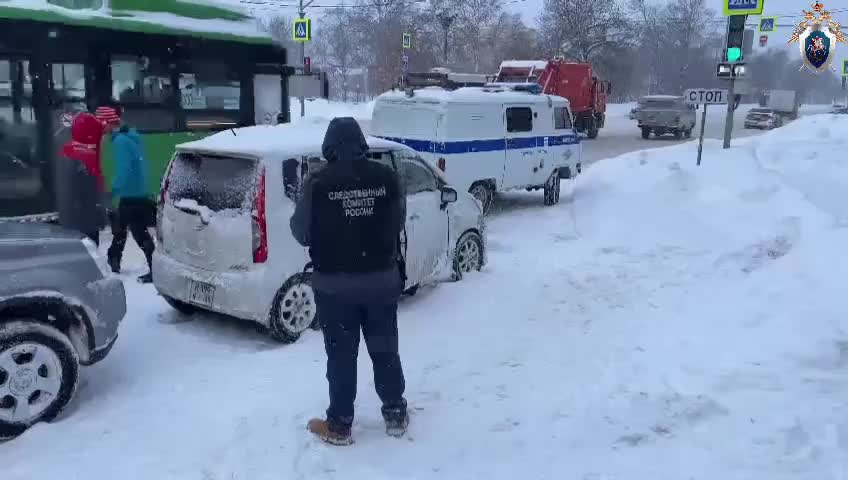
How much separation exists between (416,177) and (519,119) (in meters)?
6.69

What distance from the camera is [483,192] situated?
43.8 feet

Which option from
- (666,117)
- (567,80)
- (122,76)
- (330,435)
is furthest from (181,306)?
(666,117)

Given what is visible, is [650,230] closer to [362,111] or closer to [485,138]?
[485,138]

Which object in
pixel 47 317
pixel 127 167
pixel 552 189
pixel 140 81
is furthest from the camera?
pixel 552 189

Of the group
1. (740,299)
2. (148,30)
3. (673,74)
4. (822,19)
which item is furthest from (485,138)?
(673,74)

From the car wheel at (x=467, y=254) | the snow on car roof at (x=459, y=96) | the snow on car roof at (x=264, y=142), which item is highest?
the snow on car roof at (x=459, y=96)

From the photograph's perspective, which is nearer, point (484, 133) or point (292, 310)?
point (292, 310)

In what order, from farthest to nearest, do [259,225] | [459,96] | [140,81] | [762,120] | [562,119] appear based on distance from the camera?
[762,120] → [562,119] → [459,96] → [140,81] → [259,225]

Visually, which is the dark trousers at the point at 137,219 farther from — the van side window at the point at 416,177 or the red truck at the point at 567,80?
the red truck at the point at 567,80

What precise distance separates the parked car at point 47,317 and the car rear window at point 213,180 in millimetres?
1173

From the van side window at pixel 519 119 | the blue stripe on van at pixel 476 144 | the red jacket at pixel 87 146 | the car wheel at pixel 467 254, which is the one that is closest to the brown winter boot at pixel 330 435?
the car wheel at pixel 467 254

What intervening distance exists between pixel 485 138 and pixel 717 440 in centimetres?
889

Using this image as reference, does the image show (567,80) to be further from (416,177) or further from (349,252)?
(349,252)

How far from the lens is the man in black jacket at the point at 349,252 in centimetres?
430
